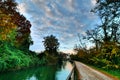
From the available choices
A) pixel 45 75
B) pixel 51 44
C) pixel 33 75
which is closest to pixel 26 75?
pixel 33 75

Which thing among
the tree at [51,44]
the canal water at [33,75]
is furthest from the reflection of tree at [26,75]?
the tree at [51,44]

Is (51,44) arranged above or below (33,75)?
above

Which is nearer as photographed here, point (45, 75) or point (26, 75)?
point (26, 75)

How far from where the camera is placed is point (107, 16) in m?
35.0

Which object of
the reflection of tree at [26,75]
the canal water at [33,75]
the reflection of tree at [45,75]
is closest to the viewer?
the reflection of tree at [26,75]

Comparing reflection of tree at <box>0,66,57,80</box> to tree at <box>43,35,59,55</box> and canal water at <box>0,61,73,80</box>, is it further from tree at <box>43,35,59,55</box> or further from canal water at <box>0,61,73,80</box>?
tree at <box>43,35,59,55</box>

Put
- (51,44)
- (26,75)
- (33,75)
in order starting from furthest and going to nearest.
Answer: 1. (51,44)
2. (33,75)
3. (26,75)

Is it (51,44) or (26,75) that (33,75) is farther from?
(51,44)

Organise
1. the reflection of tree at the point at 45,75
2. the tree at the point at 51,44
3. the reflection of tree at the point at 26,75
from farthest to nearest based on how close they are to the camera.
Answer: the tree at the point at 51,44
the reflection of tree at the point at 45,75
the reflection of tree at the point at 26,75

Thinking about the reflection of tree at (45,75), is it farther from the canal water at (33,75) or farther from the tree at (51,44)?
the tree at (51,44)

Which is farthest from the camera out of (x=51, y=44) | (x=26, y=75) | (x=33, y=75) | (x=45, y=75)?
(x=51, y=44)

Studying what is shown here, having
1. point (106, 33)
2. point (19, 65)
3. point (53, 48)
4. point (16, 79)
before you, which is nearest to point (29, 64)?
point (19, 65)

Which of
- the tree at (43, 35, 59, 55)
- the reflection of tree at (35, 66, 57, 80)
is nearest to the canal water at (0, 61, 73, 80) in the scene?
the reflection of tree at (35, 66, 57, 80)

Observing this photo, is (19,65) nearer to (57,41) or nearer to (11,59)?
(11,59)
